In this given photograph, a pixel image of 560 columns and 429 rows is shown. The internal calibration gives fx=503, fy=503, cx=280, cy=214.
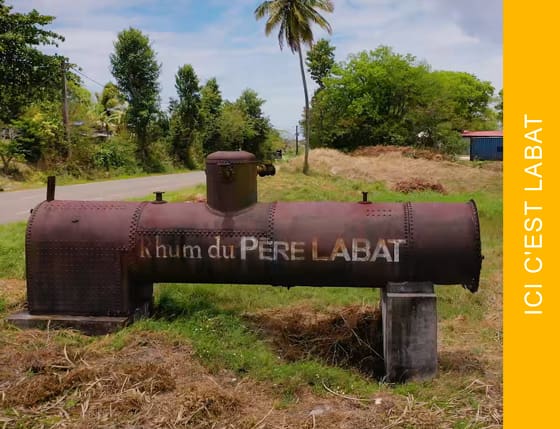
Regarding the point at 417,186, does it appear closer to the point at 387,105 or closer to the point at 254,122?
the point at 387,105

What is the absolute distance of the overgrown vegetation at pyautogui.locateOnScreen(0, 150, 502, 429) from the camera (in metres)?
5.19

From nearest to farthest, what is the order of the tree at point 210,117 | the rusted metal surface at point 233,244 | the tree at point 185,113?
the rusted metal surface at point 233,244
the tree at point 185,113
the tree at point 210,117

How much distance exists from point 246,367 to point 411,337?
2.23m

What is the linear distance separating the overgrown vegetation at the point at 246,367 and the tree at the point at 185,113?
126 ft

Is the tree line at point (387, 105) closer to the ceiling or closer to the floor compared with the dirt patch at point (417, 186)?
closer to the ceiling

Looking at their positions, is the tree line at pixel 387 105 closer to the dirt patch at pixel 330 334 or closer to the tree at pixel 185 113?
the tree at pixel 185 113

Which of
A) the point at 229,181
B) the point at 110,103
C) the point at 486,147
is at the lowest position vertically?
the point at 229,181

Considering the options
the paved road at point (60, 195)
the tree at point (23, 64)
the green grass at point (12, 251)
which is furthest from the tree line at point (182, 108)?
the green grass at point (12, 251)

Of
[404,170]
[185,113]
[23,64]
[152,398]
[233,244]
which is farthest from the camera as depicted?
[185,113]

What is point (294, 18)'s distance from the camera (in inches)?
1174

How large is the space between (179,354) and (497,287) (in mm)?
7512

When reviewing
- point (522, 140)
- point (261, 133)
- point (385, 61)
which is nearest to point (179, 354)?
point (522, 140)

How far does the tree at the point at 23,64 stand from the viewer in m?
25.0

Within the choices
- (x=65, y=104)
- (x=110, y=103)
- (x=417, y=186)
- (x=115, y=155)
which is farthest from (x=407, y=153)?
(x=110, y=103)
